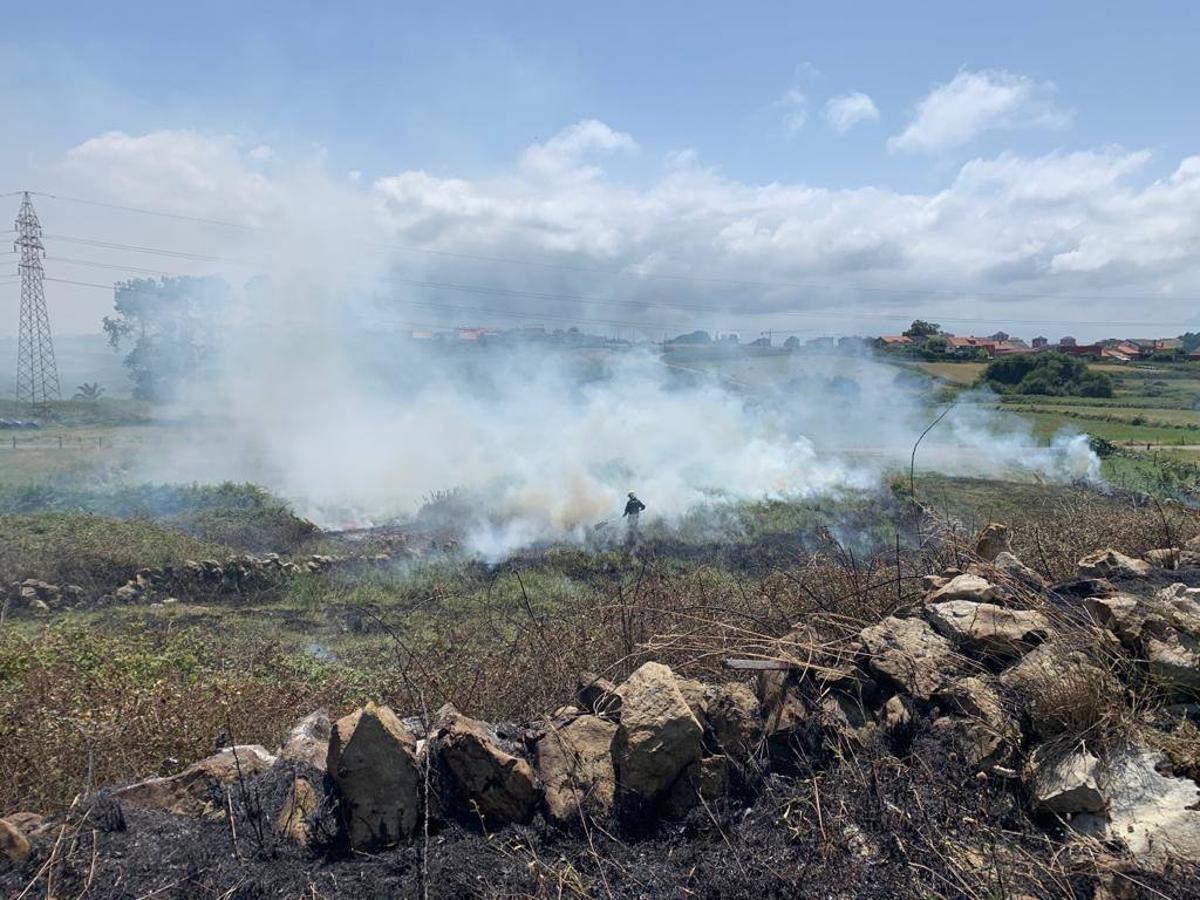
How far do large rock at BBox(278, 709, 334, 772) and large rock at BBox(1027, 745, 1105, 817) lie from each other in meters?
3.47

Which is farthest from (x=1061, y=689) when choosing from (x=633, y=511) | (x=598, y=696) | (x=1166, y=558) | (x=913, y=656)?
(x=633, y=511)

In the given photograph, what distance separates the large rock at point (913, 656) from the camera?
4172 mm

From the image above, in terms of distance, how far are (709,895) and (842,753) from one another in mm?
1099

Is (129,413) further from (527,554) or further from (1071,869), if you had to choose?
(1071,869)

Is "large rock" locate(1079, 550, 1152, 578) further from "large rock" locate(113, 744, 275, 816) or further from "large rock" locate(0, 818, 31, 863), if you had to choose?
"large rock" locate(0, 818, 31, 863)

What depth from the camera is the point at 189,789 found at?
394cm

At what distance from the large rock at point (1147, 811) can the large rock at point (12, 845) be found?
4.70 metres

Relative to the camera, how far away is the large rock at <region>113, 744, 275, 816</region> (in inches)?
151

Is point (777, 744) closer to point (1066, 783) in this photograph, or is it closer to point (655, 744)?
point (655, 744)

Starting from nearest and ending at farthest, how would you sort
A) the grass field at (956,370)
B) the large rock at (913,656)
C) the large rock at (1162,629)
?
the large rock at (1162,629), the large rock at (913,656), the grass field at (956,370)

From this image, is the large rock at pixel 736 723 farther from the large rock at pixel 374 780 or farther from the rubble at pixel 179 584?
the rubble at pixel 179 584

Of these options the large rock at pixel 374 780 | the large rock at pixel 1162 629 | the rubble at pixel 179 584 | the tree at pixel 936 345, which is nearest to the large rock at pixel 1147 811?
the large rock at pixel 1162 629

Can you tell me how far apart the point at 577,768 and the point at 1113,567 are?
4224mm

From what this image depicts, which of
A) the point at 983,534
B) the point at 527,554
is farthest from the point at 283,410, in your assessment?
the point at 983,534
